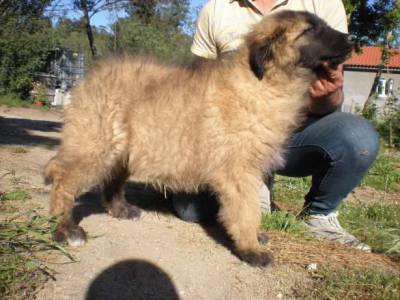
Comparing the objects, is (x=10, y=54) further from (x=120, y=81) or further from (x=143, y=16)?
(x=120, y=81)

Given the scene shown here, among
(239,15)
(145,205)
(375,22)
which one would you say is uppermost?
(375,22)

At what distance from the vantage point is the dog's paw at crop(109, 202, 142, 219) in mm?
3979

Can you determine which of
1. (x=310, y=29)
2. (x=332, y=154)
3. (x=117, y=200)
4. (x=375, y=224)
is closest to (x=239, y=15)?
(x=310, y=29)

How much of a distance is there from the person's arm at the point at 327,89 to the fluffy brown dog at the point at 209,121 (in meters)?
0.15

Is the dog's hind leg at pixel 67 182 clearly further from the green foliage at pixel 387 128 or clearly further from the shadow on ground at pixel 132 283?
the green foliage at pixel 387 128

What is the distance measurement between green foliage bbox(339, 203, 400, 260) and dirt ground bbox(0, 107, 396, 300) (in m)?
0.37

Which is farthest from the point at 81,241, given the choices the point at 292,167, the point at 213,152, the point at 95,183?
the point at 292,167

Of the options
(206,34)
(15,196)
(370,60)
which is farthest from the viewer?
(370,60)

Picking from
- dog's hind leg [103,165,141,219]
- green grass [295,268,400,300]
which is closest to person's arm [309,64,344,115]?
green grass [295,268,400,300]

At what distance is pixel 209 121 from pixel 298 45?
861 mm

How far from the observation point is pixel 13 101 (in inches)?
693

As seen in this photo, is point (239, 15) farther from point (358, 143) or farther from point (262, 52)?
point (358, 143)

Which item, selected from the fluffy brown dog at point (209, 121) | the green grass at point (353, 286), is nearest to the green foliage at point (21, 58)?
the fluffy brown dog at point (209, 121)

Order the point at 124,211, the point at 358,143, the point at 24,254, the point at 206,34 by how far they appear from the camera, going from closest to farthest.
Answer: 1. the point at 24,254
2. the point at 358,143
3. the point at 124,211
4. the point at 206,34
